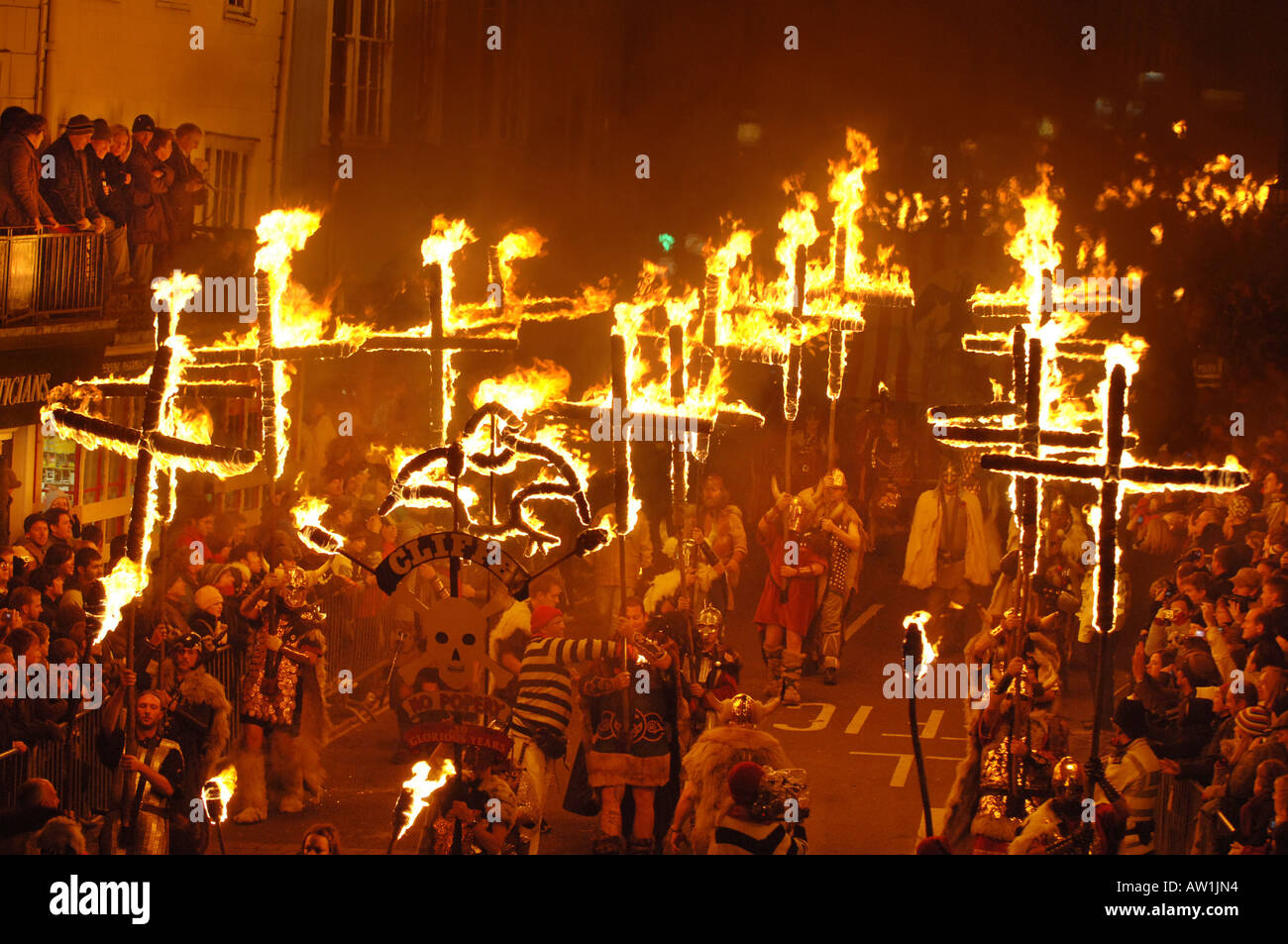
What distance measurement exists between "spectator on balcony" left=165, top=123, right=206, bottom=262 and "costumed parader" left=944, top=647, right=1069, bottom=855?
8.91 metres

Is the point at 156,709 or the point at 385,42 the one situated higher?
the point at 385,42

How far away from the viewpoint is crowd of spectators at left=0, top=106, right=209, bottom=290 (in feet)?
45.7

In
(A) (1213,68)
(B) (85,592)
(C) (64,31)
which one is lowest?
(B) (85,592)

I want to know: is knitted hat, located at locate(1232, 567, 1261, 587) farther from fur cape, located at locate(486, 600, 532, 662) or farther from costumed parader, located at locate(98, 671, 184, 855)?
costumed parader, located at locate(98, 671, 184, 855)

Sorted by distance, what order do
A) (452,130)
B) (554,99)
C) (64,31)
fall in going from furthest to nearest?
(554,99), (452,130), (64,31)

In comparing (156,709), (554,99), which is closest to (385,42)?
(554,99)

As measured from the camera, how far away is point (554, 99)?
22.7 metres

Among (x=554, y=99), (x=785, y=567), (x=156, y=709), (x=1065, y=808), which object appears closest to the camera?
(x=1065, y=808)

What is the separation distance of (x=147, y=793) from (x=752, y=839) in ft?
11.7

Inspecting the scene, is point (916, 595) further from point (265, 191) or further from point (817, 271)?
point (265, 191)

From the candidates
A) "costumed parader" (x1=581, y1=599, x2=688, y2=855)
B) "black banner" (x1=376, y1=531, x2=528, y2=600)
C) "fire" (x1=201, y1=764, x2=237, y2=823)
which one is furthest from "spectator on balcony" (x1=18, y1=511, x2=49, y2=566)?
"costumed parader" (x1=581, y1=599, x2=688, y2=855)

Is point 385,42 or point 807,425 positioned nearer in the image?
point 807,425

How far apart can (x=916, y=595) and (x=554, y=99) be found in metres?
9.39

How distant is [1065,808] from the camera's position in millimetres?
9383
